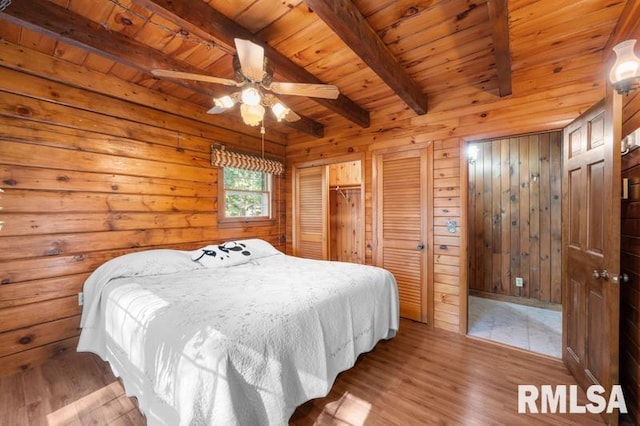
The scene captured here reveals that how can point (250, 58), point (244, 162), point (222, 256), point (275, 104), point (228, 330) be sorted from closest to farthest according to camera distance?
point (228, 330)
point (250, 58)
point (275, 104)
point (222, 256)
point (244, 162)

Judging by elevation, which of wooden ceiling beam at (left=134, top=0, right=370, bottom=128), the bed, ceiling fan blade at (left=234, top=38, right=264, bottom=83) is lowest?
the bed

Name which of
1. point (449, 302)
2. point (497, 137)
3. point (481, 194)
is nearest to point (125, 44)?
point (497, 137)

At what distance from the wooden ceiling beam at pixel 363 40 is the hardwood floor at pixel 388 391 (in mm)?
2457

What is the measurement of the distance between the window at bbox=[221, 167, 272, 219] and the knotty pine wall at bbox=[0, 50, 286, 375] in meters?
→ 0.64

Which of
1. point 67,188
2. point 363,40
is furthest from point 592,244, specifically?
point 67,188

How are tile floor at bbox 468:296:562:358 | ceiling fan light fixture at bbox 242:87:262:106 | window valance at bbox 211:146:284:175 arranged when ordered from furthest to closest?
window valance at bbox 211:146:284:175, tile floor at bbox 468:296:562:358, ceiling fan light fixture at bbox 242:87:262:106

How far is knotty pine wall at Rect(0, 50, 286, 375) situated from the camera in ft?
7.06

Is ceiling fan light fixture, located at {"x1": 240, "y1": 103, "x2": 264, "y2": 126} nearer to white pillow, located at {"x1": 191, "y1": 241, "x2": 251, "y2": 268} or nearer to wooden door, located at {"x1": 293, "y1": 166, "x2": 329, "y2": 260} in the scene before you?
white pillow, located at {"x1": 191, "y1": 241, "x2": 251, "y2": 268}

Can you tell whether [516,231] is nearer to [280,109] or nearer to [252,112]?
[280,109]

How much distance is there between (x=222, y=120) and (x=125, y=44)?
154 centimetres

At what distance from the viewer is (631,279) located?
5.55 feet

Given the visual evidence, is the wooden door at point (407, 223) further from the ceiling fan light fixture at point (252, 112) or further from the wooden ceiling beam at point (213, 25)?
the ceiling fan light fixture at point (252, 112)

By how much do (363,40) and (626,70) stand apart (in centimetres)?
147

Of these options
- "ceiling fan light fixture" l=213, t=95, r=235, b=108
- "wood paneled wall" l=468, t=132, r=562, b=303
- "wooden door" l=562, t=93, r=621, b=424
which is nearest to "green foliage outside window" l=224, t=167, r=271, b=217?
"ceiling fan light fixture" l=213, t=95, r=235, b=108
